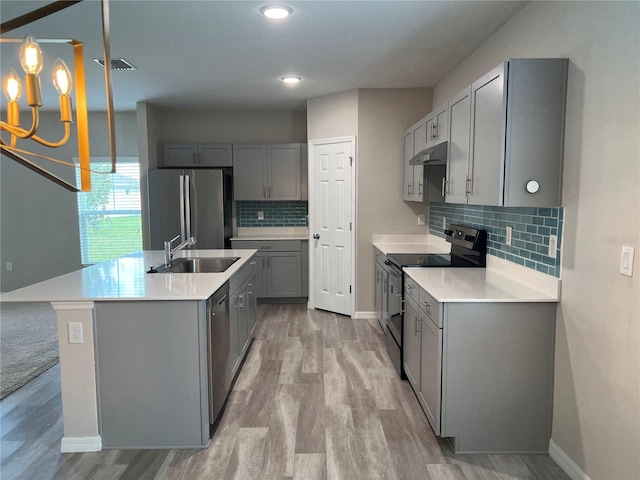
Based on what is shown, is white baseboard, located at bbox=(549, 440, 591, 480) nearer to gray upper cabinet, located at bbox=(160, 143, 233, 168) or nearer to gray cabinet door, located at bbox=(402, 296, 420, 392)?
gray cabinet door, located at bbox=(402, 296, 420, 392)

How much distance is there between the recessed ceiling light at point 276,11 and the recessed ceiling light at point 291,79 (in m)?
1.37

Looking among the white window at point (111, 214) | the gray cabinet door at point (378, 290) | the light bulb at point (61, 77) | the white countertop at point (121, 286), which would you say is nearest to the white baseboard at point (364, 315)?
the gray cabinet door at point (378, 290)

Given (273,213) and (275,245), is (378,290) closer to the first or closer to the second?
(275,245)

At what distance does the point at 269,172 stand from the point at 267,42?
245 cm

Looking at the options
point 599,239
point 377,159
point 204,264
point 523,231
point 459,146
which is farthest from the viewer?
point 377,159

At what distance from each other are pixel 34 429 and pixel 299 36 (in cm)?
308

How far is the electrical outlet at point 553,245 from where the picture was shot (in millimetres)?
2236

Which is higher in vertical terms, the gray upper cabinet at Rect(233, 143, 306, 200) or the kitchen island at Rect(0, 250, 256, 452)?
the gray upper cabinet at Rect(233, 143, 306, 200)

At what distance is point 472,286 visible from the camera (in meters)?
2.53

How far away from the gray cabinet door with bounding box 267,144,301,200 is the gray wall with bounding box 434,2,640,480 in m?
3.57

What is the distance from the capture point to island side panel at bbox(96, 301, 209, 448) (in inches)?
91.0

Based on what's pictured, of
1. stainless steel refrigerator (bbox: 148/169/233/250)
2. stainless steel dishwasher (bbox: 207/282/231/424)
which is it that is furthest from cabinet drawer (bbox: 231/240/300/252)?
stainless steel dishwasher (bbox: 207/282/231/424)

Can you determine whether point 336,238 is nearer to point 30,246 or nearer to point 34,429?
point 34,429

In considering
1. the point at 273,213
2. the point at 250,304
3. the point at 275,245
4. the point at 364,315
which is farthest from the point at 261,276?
the point at 250,304
